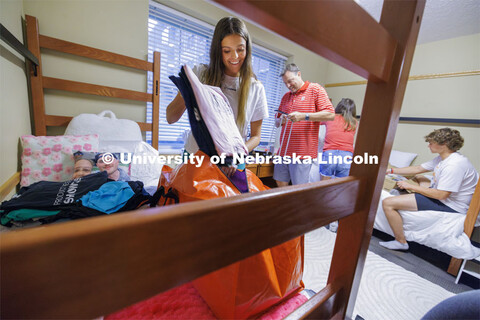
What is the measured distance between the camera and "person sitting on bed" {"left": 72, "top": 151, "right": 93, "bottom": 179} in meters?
1.32

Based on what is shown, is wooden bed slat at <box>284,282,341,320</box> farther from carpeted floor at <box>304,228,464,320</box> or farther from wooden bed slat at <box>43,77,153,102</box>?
wooden bed slat at <box>43,77,153,102</box>

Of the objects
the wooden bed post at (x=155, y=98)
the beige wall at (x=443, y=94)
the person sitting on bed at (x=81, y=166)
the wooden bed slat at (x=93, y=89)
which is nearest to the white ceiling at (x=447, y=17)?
the beige wall at (x=443, y=94)

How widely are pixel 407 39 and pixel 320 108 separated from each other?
1.50 m

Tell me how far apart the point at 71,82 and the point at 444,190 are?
123 inches

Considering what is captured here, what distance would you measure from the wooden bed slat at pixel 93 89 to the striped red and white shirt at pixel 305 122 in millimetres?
1410

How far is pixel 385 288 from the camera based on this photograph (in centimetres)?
133

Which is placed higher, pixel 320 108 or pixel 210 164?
pixel 320 108

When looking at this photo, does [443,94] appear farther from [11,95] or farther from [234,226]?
[11,95]

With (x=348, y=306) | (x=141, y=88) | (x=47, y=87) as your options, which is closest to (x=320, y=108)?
(x=348, y=306)

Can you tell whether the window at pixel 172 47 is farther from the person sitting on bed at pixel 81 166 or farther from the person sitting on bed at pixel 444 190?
the person sitting on bed at pixel 444 190

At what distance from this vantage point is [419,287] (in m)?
1.37

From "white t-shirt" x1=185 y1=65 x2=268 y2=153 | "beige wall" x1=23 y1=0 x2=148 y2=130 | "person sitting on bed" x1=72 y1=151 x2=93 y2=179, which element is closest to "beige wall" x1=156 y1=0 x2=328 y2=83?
"beige wall" x1=23 y1=0 x2=148 y2=130

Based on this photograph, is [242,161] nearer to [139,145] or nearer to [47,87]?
[139,145]

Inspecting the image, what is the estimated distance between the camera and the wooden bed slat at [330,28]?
212 millimetres
